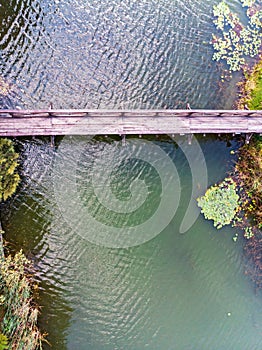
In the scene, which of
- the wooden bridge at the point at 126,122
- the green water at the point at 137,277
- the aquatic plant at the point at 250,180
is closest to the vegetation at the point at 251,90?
the wooden bridge at the point at 126,122

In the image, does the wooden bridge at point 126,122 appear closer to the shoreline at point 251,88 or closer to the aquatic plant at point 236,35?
the shoreline at point 251,88

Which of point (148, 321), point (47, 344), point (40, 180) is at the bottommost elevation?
point (47, 344)

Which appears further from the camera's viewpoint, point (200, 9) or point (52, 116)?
point (200, 9)

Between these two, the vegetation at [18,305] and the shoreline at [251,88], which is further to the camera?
the shoreline at [251,88]

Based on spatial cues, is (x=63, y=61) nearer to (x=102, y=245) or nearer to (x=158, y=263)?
(x=102, y=245)

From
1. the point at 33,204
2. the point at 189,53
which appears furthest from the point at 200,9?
the point at 33,204

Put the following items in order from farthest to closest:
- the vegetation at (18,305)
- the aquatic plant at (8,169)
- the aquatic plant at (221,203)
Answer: the aquatic plant at (221,203) < the aquatic plant at (8,169) < the vegetation at (18,305)
